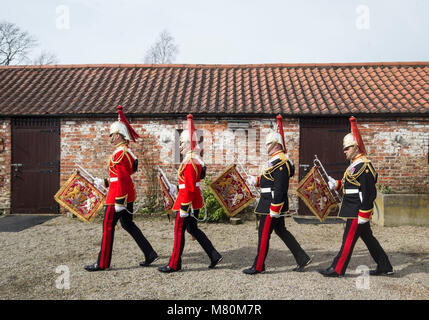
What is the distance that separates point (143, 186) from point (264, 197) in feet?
15.9

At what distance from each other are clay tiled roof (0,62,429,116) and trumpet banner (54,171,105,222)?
3.56 m

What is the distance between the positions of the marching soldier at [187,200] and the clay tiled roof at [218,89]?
3.99 meters

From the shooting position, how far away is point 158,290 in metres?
3.75

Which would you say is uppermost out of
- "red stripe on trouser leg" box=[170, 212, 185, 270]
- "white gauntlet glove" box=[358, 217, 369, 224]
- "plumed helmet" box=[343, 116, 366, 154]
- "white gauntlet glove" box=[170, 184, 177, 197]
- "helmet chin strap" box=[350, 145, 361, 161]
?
"plumed helmet" box=[343, 116, 366, 154]

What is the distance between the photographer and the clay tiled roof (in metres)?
8.34

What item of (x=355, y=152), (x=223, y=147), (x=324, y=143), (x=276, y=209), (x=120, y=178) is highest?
(x=324, y=143)

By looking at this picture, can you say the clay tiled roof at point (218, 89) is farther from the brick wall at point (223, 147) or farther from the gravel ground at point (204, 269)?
the gravel ground at point (204, 269)

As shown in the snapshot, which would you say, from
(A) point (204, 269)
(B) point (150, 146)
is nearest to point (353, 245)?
(A) point (204, 269)

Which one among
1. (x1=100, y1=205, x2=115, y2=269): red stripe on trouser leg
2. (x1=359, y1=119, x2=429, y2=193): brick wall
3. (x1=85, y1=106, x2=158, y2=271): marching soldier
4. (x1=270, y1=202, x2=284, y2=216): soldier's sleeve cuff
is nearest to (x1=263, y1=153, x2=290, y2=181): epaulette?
(x1=270, y1=202, x2=284, y2=216): soldier's sleeve cuff

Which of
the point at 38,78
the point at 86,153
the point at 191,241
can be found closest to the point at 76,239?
the point at 191,241

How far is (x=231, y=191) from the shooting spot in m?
5.41

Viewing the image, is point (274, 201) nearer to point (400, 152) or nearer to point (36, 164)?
point (400, 152)

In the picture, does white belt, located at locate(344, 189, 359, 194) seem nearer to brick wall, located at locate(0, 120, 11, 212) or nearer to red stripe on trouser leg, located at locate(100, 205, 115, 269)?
red stripe on trouser leg, located at locate(100, 205, 115, 269)

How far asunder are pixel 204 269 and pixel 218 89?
5.90 meters
